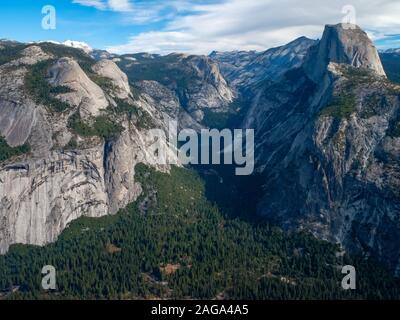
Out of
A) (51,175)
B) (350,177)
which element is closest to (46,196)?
(51,175)

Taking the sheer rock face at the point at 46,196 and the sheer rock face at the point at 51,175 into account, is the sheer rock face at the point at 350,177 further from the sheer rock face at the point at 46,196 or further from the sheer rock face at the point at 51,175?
the sheer rock face at the point at 46,196

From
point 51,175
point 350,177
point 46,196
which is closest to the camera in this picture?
point 350,177

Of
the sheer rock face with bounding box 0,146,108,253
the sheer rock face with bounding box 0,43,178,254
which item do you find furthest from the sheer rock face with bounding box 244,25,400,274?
the sheer rock face with bounding box 0,146,108,253

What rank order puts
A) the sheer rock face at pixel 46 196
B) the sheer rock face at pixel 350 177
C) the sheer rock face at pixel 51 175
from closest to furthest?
the sheer rock face at pixel 350 177 < the sheer rock face at pixel 46 196 < the sheer rock face at pixel 51 175

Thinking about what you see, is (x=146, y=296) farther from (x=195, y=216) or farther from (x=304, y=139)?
(x=304, y=139)

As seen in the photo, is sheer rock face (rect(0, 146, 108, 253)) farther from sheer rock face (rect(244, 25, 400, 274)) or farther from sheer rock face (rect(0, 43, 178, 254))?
sheer rock face (rect(244, 25, 400, 274))

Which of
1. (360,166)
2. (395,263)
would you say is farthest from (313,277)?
(360,166)

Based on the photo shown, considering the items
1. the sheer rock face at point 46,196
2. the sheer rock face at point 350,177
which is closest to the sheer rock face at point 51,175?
the sheer rock face at point 46,196

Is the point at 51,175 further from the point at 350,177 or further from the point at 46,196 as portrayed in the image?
the point at 350,177

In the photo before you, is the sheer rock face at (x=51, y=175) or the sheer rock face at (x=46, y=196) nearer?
the sheer rock face at (x=46, y=196)
